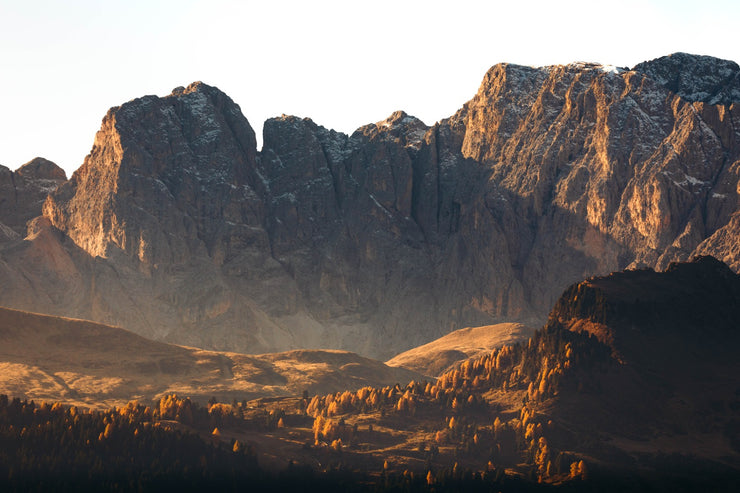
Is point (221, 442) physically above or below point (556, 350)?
below

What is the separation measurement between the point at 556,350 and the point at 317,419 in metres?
33.8

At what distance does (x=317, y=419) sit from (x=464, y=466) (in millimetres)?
25153

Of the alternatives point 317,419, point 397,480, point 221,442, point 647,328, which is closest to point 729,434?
point 647,328

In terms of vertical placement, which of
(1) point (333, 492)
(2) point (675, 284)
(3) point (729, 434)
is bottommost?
(1) point (333, 492)

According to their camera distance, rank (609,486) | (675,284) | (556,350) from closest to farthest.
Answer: (609,486) → (556,350) → (675,284)

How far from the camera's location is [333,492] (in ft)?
403

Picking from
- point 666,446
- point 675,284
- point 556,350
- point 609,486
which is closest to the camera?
point 609,486

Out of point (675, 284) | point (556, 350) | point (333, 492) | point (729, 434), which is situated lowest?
point (333, 492)

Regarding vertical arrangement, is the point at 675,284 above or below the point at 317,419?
above

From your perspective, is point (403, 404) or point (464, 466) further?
point (403, 404)

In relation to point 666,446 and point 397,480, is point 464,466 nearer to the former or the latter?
point 397,480

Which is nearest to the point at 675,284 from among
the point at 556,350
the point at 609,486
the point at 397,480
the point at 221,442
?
the point at 556,350

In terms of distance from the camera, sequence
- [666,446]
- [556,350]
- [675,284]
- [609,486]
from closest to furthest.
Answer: [609,486] < [666,446] < [556,350] < [675,284]

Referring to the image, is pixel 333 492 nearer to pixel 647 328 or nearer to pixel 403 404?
pixel 403 404
